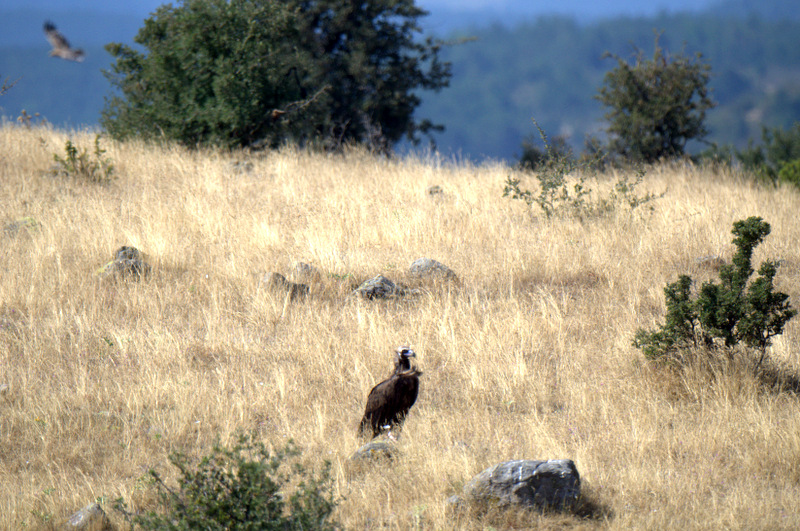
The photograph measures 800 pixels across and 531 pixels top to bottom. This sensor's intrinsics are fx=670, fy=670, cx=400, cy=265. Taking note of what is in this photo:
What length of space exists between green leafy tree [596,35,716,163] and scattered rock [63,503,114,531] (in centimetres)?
1456

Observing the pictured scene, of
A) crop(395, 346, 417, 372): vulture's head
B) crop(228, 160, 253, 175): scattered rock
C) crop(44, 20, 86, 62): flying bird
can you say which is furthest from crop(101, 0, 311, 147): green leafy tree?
crop(395, 346, 417, 372): vulture's head

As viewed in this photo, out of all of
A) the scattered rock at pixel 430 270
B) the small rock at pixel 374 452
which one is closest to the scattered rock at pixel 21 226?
the scattered rock at pixel 430 270

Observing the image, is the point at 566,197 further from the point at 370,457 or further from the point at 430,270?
the point at 370,457

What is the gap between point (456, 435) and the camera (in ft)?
15.4

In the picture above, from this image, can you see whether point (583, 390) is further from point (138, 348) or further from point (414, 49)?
point (414, 49)

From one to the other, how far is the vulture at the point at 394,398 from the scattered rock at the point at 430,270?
290cm

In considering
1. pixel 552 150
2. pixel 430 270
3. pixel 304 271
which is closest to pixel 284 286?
pixel 304 271

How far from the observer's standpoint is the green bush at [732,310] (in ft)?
16.4

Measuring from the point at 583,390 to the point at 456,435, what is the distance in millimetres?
1120

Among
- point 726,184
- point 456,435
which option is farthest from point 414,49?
point 456,435

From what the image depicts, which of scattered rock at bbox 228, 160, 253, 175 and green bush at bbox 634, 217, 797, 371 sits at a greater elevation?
scattered rock at bbox 228, 160, 253, 175

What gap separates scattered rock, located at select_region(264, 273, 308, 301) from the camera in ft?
23.0

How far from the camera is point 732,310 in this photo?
5.09 m

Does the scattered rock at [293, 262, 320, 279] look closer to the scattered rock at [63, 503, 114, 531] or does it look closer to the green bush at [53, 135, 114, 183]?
the scattered rock at [63, 503, 114, 531]
